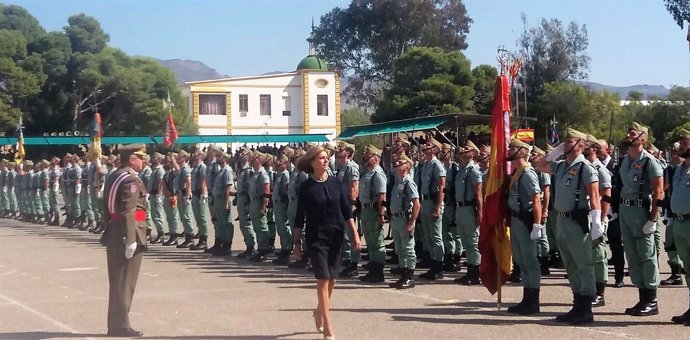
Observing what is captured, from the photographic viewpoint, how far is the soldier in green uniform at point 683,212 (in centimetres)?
987

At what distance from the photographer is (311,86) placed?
253ft

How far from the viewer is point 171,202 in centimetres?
2042

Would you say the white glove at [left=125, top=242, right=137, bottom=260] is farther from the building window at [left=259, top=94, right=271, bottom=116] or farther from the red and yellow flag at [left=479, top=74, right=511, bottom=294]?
Result: the building window at [left=259, top=94, right=271, bottom=116]

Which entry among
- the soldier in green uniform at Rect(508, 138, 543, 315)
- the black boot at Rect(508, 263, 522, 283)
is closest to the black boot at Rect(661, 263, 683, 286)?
the black boot at Rect(508, 263, 522, 283)

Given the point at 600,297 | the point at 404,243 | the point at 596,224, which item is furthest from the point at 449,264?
the point at 596,224

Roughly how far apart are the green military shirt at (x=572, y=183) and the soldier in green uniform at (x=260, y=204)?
751 centimetres

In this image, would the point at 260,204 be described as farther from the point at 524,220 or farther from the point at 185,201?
the point at 524,220

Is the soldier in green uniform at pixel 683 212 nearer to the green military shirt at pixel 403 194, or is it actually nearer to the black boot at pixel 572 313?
the black boot at pixel 572 313

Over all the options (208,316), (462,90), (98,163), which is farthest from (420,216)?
(462,90)

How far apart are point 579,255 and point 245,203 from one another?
862 centimetres

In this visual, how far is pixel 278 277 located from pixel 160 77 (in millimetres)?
56465

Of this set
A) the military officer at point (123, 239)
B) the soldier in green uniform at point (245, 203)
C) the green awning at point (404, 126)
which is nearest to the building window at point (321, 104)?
→ the green awning at point (404, 126)

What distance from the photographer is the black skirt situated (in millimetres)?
9328

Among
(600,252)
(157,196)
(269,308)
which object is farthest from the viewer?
(157,196)
